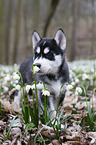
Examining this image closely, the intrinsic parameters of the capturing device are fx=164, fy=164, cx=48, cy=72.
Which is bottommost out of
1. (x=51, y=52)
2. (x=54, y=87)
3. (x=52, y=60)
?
(x=54, y=87)

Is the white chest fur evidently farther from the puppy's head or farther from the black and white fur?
the puppy's head

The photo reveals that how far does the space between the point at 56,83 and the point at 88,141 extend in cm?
100

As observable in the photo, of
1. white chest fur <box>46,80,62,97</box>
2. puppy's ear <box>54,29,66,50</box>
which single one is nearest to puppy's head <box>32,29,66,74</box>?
puppy's ear <box>54,29,66,50</box>

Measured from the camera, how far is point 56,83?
2.75 metres

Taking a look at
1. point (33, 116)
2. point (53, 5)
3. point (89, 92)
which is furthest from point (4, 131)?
point (53, 5)

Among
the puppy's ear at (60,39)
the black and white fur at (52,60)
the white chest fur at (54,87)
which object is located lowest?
the white chest fur at (54,87)

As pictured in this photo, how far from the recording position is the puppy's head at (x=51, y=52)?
2.47 m

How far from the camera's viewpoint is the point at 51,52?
103 inches

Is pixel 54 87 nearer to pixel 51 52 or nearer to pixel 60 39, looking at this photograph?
pixel 51 52

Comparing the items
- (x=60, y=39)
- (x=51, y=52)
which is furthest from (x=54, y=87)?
(x=60, y=39)

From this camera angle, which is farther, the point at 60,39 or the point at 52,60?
the point at 60,39

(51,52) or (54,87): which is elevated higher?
(51,52)

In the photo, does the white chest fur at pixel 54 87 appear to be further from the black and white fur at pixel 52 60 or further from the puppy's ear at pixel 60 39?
the puppy's ear at pixel 60 39

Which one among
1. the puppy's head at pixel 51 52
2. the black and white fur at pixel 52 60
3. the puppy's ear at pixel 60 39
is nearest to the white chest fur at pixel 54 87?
the black and white fur at pixel 52 60
